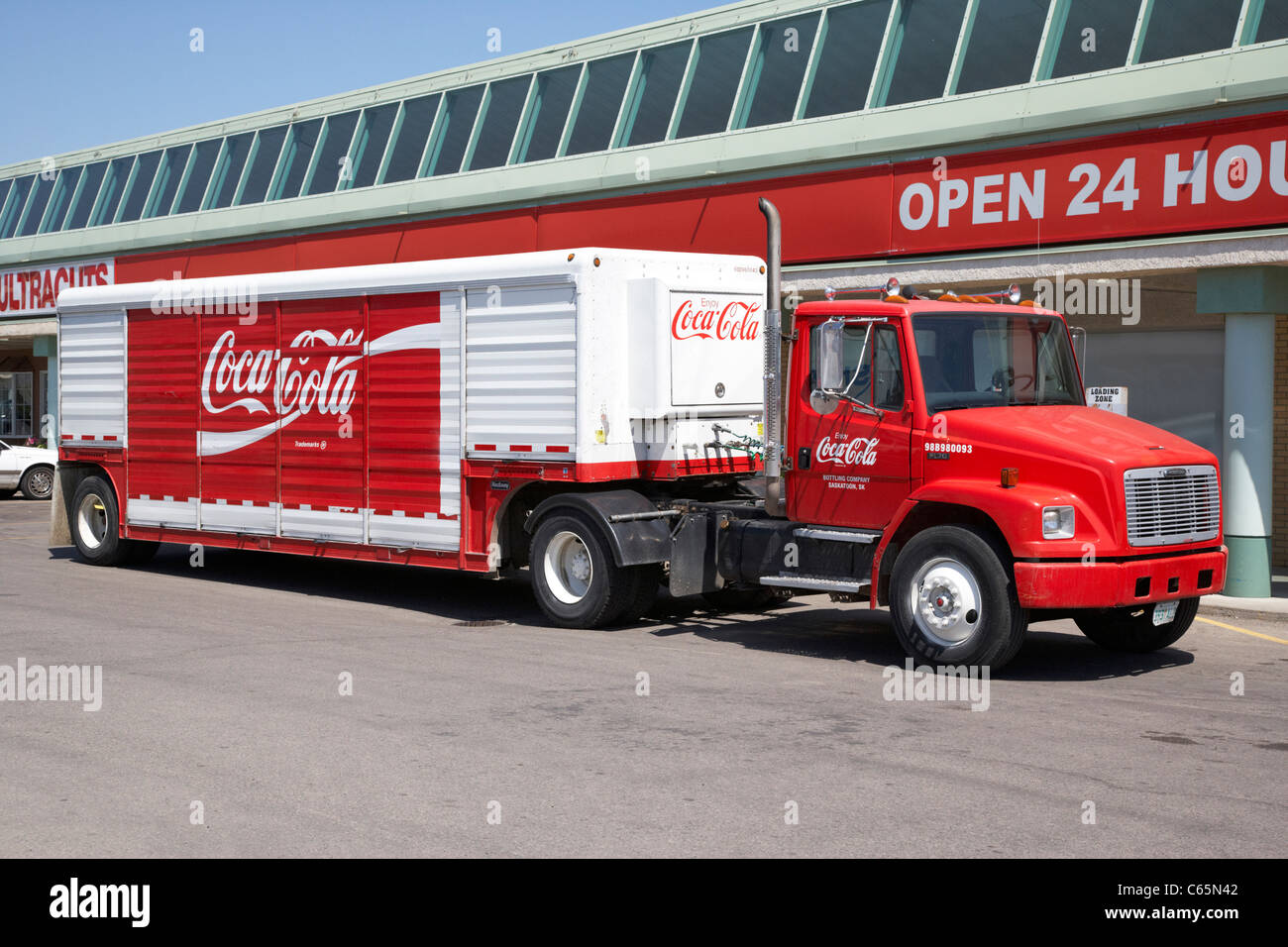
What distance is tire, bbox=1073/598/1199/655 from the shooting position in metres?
10.3

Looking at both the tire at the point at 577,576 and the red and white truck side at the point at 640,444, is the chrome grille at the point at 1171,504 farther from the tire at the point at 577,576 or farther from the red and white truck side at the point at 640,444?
the tire at the point at 577,576

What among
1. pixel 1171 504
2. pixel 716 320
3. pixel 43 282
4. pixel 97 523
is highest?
pixel 43 282

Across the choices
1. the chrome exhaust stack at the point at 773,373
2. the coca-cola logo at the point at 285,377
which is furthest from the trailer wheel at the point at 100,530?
the chrome exhaust stack at the point at 773,373

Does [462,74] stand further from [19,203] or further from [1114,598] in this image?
[1114,598]

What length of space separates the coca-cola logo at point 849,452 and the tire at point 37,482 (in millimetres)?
20944

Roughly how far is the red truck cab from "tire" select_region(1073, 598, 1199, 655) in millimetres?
16

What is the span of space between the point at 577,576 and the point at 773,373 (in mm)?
2622

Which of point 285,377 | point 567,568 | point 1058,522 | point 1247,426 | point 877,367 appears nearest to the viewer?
point 1058,522

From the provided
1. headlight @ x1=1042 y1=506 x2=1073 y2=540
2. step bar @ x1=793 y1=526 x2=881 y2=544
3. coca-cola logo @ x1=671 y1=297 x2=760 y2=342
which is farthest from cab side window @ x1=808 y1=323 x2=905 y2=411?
coca-cola logo @ x1=671 y1=297 x2=760 y2=342

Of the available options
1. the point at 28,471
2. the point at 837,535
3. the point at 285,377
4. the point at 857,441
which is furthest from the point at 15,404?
the point at 857,441

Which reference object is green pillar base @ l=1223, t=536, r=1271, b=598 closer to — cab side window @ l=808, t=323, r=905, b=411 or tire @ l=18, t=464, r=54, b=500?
cab side window @ l=808, t=323, r=905, b=411

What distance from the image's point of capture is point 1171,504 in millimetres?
9578

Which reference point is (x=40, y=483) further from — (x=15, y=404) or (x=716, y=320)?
(x=716, y=320)

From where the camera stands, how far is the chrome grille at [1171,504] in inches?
366
